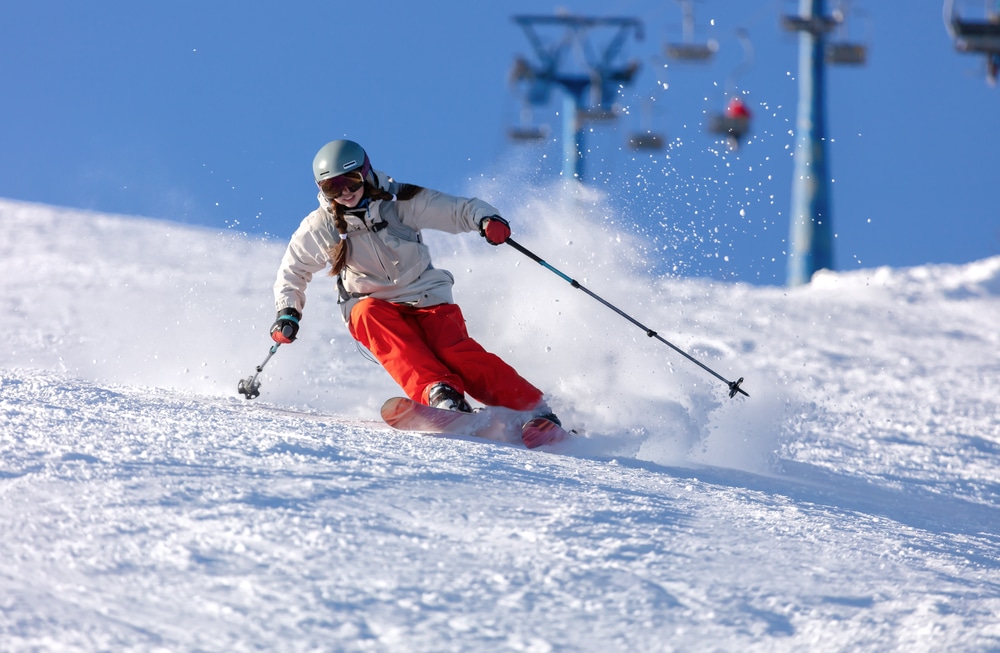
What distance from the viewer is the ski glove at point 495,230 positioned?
4570 millimetres

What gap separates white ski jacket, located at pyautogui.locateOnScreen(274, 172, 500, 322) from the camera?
469cm

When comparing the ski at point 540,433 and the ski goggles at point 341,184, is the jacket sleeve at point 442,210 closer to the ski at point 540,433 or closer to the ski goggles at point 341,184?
the ski goggles at point 341,184

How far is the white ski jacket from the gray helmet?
0.42 ft

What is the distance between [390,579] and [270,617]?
0.99ft

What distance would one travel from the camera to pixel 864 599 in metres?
2.48

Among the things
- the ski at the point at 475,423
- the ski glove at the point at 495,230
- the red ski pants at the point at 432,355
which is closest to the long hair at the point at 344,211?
the red ski pants at the point at 432,355

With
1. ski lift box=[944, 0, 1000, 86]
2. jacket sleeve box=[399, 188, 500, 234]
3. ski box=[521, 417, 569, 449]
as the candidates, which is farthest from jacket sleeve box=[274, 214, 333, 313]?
ski lift box=[944, 0, 1000, 86]

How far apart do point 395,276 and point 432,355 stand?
414 millimetres

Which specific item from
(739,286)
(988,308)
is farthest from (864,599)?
(739,286)

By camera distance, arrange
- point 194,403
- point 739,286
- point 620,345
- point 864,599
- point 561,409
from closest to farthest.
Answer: point 864,599
point 194,403
point 561,409
point 620,345
point 739,286

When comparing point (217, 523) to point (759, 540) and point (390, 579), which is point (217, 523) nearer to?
point (390, 579)

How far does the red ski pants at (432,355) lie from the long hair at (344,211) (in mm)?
202

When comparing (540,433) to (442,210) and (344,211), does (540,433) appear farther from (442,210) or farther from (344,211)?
(344,211)

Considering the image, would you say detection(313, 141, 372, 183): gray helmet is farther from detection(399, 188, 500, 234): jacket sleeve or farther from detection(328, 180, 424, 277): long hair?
detection(399, 188, 500, 234): jacket sleeve
